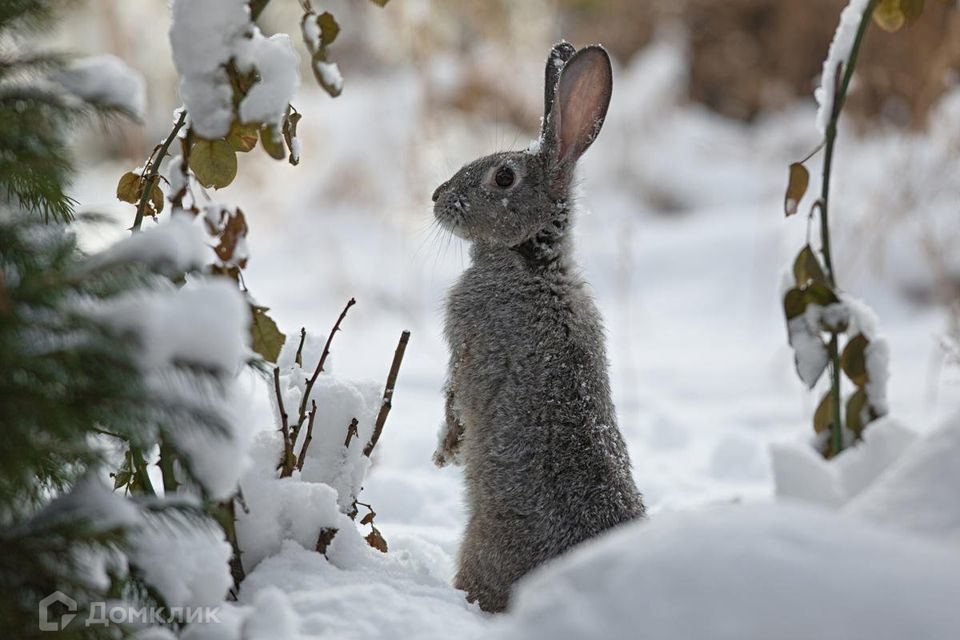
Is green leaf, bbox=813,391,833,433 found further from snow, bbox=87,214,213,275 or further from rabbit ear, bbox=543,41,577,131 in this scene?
snow, bbox=87,214,213,275

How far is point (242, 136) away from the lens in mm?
2109

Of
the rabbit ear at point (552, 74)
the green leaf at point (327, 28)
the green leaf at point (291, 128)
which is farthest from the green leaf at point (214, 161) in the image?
the rabbit ear at point (552, 74)

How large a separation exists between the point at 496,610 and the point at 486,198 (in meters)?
1.14

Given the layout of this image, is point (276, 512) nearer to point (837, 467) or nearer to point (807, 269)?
point (837, 467)

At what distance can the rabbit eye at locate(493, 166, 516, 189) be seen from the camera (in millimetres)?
2889

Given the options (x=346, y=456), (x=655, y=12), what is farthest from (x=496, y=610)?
(x=655, y=12)

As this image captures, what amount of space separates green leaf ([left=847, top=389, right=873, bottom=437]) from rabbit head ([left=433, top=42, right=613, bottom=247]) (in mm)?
978

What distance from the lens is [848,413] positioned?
222cm

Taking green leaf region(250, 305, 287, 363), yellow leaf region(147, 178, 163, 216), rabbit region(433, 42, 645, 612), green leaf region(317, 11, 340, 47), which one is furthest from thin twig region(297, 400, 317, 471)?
green leaf region(317, 11, 340, 47)

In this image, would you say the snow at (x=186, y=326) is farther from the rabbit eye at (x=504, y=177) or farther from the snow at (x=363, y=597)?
the rabbit eye at (x=504, y=177)

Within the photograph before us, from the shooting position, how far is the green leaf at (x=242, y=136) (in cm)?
189

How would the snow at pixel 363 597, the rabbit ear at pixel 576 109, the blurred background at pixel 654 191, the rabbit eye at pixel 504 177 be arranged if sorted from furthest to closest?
the blurred background at pixel 654 191 → the rabbit eye at pixel 504 177 → the rabbit ear at pixel 576 109 → the snow at pixel 363 597

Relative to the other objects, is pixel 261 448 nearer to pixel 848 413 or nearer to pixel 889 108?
pixel 848 413

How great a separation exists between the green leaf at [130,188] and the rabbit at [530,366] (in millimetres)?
947
